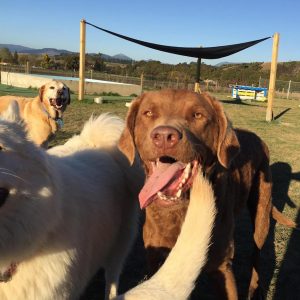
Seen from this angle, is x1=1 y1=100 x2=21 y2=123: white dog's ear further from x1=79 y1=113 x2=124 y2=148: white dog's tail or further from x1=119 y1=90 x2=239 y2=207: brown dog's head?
x1=79 y1=113 x2=124 y2=148: white dog's tail

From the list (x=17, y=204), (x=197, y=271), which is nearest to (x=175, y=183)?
(x=197, y=271)

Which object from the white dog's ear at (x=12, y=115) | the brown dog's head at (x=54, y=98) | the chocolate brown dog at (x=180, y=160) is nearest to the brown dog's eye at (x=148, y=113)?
the chocolate brown dog at (x=180, y=160)

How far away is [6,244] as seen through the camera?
186cm

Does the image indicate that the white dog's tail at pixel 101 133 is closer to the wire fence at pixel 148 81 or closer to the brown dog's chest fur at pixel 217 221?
the brown dog's chest fur at pixel 217 221

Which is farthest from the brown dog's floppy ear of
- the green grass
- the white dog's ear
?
the green grass

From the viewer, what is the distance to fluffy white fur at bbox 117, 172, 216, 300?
5.47 feet

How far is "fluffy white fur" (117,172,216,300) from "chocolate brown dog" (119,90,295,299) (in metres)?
0.67

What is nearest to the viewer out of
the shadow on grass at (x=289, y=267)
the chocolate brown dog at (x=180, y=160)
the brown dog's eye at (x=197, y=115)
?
the chocolate brown dog at (x=180, y=160)

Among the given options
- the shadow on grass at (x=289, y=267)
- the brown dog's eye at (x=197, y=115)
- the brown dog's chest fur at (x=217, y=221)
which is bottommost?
the shadow on grass at (x=289, y=267)

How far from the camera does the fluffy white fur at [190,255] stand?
1.67m

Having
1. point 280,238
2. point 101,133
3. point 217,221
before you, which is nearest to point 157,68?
point 280,238

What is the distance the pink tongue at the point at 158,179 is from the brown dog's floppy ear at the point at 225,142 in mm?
341

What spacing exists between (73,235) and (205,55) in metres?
9.32

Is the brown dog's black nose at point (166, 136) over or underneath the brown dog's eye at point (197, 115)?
underneath
